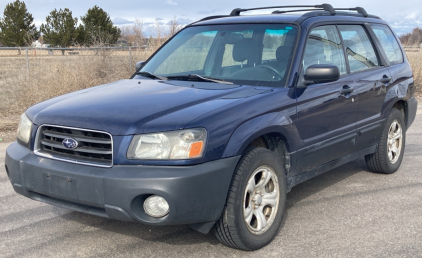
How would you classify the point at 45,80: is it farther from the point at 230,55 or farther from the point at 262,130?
the point at 262,130

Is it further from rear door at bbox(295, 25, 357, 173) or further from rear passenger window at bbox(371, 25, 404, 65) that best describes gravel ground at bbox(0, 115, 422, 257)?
rear passenger window at bbox(371, 25, 404, 65)

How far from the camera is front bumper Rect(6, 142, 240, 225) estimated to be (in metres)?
3.19

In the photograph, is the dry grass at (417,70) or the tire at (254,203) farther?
the dry grass at (417,70)

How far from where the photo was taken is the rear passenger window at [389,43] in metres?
5.86

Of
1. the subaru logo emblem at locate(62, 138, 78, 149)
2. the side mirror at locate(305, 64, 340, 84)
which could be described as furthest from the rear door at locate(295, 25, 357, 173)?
the subaru logo emblem at locate(62, 138, 78, 149)

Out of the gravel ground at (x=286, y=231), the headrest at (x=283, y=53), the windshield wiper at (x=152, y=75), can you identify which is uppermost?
the headrest at (x=283, y=53)

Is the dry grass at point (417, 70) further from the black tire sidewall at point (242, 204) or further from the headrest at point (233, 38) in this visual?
the black tire sidewall at point (242, 204)

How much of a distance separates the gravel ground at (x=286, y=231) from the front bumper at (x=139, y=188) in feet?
1.58

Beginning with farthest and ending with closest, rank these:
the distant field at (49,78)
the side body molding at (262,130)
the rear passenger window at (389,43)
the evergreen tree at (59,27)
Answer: the evergreen tree at (59,27) < the distant field at (49,78) < the rear passenger window at (389,43) < the side body molding at (262,130)

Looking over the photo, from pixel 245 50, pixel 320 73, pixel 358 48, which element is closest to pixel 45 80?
pixel 245 50

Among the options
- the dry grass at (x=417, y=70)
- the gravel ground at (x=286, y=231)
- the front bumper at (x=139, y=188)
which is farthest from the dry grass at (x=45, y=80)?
the dry grass at (x=417, y=70)

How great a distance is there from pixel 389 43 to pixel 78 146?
13.6 ft

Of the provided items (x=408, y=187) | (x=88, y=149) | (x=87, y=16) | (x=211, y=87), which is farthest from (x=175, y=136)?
(x=87, y=16)

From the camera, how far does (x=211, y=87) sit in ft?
13.6
